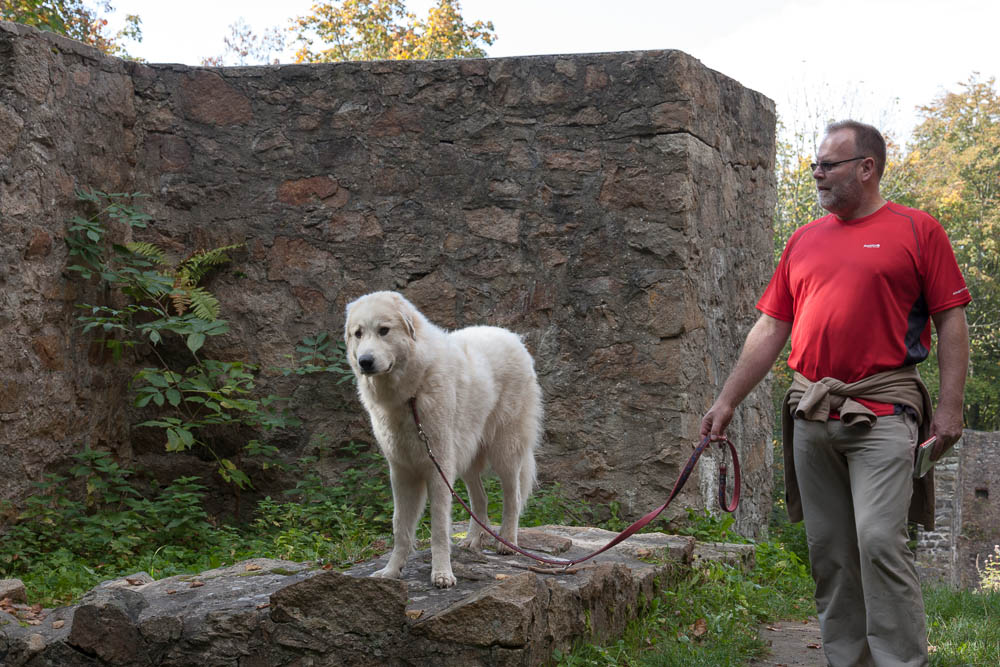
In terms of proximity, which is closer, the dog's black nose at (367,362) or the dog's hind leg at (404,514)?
the dog's black nose at (367,362)

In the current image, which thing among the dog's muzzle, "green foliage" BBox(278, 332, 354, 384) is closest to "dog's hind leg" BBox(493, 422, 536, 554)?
the dog's muzzle

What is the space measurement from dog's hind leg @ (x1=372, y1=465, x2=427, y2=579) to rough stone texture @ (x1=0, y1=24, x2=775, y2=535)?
2675 mm

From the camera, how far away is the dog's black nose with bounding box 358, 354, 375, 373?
3986mm

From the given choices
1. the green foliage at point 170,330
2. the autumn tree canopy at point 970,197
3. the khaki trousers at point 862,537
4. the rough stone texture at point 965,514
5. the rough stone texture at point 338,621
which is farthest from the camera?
the autumn tree canopy at point 970,197

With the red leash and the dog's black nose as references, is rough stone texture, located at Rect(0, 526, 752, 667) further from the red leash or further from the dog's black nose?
the dog's black nose

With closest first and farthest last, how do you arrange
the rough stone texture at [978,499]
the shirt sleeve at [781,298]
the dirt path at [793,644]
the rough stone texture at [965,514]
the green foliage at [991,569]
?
1. the shirt sleeve at [781,298]
2. the dirt path at [793,644]
3. the green foliage at [991,569]
4. the rough stone texture at [965,514]
5. the rough stone texture at [978,499]

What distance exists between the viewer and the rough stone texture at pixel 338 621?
3.88 meters

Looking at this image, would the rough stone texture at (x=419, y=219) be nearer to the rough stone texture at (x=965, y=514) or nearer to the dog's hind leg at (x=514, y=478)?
the dog's hind leg at (x=514, y=478)

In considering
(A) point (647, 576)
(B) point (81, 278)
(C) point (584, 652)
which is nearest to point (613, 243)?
(A) point (647, 576)

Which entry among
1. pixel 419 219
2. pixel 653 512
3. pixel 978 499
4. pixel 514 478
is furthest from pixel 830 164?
pixel 978 499

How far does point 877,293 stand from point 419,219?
4.20 m

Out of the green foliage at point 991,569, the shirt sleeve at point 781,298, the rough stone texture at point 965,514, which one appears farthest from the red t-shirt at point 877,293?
the rough stone texture at point 965,514

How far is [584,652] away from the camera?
4.27 meters

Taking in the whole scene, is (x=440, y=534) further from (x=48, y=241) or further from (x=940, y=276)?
(x=48, y=241)
